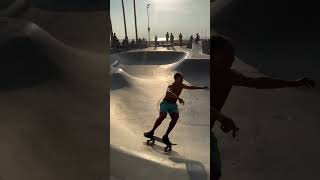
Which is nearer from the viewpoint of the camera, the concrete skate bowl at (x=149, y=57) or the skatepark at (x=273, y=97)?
the skatepark at (x=273, y=97)

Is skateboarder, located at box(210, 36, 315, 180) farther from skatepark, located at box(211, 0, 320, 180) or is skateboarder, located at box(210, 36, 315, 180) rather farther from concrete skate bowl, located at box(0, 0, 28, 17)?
concrete skate bowl, located at box(0, 0, 28, 17)

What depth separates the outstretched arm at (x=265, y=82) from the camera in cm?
173

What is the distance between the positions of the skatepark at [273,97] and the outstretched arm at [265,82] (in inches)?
0.8

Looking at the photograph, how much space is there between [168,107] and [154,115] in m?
0.09

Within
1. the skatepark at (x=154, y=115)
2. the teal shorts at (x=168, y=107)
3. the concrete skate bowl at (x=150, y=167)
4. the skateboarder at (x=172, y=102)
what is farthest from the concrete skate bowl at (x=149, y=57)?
the concrete skate bowl at (x=150, y=167)

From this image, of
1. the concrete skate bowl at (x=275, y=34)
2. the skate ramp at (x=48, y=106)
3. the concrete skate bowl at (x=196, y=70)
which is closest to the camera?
the concrete skate bowl at (x=275, y=34)

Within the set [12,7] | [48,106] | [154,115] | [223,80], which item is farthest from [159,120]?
[12,7]

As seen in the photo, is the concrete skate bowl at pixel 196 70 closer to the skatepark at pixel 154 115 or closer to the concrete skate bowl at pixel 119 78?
the skatepark at pixel 154 115

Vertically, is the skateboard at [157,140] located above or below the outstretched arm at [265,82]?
below

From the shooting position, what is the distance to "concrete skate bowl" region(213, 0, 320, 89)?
1.70 m

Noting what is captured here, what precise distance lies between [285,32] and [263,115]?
0.38m

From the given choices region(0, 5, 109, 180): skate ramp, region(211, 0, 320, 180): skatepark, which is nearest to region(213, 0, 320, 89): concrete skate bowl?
region(211, 0, 320, 180): skatepark

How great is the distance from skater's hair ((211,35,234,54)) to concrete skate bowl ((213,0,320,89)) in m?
0.02

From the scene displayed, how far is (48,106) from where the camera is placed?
1961 mm
